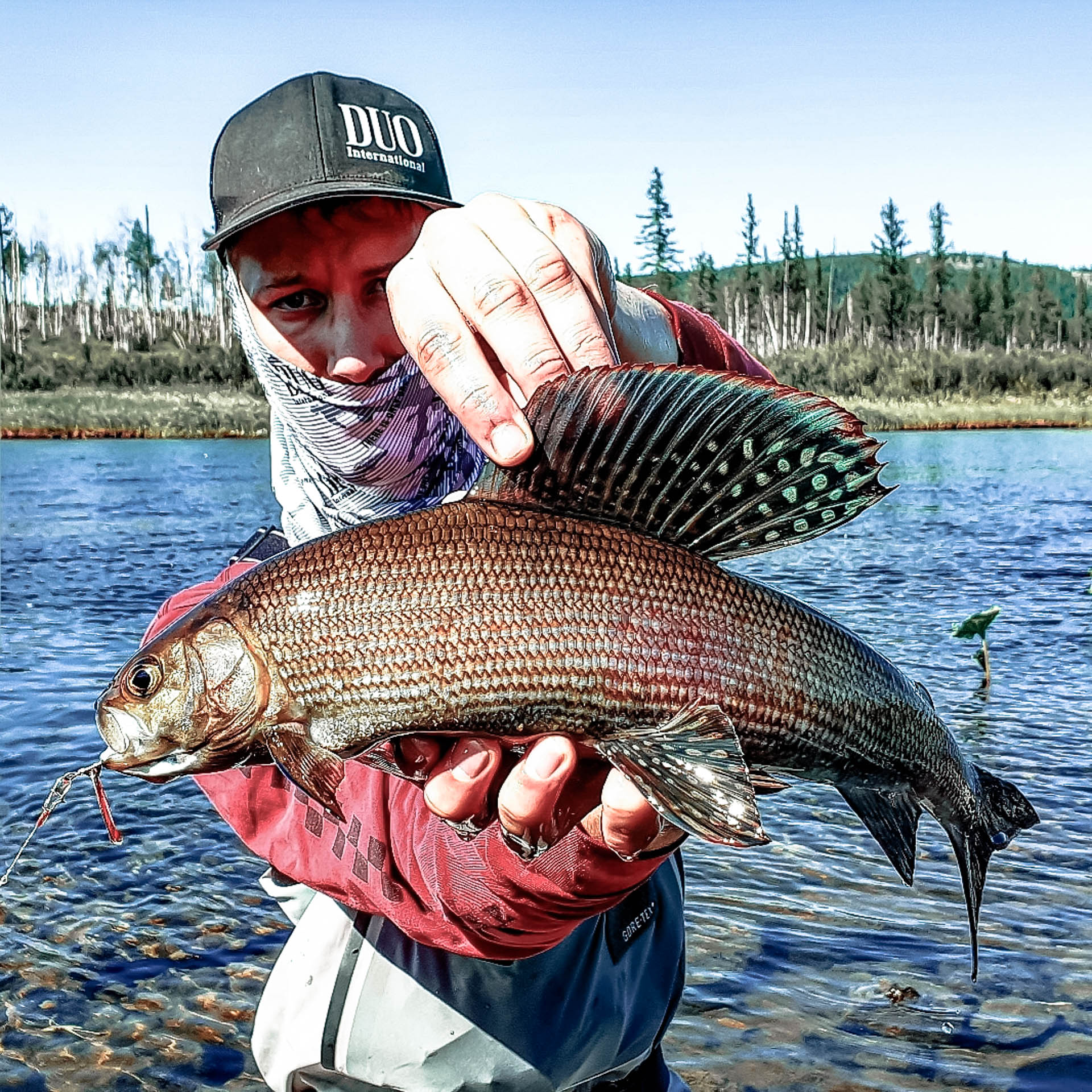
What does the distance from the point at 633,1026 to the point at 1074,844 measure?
4840 millimetres

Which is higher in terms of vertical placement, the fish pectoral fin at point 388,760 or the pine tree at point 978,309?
the pine tree at point 978,309

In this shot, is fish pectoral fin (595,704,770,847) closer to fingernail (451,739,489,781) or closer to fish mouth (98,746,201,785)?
fingernail (451,739,489,781)

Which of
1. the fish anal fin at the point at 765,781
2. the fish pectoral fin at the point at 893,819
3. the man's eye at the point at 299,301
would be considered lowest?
the fish pectoral fin at the point at 893,819

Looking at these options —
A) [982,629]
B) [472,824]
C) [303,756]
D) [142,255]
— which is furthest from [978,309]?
[303,756]

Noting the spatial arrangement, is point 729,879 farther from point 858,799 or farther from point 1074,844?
point 858,799

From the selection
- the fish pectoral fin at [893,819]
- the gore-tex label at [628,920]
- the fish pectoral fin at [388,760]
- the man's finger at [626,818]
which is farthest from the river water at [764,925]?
the fish pectoral fin at [388,760]

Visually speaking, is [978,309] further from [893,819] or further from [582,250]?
[582,250]

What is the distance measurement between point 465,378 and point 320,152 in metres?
1.84

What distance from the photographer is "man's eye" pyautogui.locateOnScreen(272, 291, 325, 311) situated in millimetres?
3947

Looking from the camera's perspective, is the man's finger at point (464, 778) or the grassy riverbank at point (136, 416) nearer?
the man's finger at point (464, 778)

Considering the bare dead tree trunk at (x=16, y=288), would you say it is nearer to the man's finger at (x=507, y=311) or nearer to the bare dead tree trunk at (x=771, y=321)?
the bare dead tree trunk at (x=771, y=321)

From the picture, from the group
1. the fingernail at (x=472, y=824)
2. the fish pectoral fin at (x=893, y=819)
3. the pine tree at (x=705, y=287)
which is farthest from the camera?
the pine tree at (x=705, y=287)

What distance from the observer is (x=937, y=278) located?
10688 centimetres

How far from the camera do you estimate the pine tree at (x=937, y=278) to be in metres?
107
